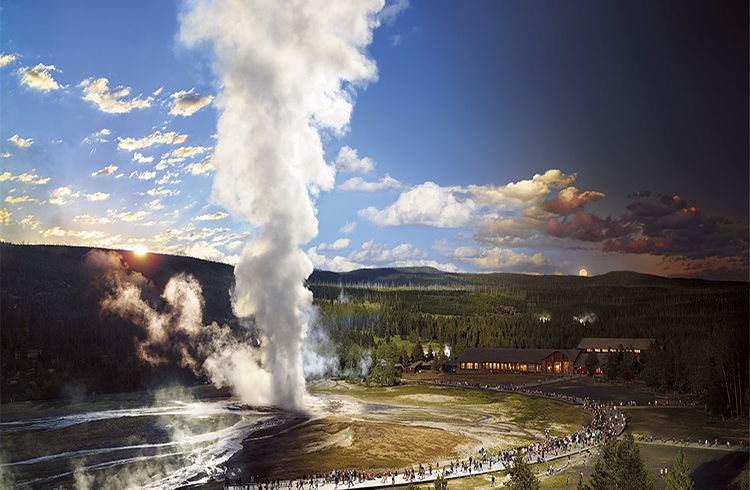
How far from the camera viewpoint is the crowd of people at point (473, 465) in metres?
54.5

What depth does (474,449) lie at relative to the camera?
69.4 m

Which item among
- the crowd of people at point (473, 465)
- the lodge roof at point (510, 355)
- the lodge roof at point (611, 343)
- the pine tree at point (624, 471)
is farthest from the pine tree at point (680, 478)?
the lodge roof at point (611, 343)

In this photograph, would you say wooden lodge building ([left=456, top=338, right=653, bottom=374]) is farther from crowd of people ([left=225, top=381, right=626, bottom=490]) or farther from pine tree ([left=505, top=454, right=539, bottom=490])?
pine tree ([left=505, top=454, right=539, bottom=490])

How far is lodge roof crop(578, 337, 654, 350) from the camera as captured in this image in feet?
572

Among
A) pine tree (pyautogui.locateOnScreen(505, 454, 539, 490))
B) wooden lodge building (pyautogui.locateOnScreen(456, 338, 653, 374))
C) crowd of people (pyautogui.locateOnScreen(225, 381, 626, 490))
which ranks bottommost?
crowd of people (pyautogui.locateOnScreen(225, 381, 626, 490))

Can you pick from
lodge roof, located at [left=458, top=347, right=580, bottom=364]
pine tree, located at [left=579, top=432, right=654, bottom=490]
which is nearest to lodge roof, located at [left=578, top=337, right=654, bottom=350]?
lodge roof, located at [left=458, top=347, right=580, bottom=364]

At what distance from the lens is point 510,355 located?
171 meters

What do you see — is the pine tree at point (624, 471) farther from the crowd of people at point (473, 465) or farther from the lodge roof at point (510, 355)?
the lodge roof at point (510, 355)

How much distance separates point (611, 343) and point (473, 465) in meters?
135

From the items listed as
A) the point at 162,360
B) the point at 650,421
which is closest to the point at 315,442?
the point at 650,421

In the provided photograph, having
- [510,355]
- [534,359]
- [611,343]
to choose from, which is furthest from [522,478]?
[611,343]

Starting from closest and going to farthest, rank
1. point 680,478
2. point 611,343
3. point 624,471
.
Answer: point 680,478, point 624,471, point 611,343

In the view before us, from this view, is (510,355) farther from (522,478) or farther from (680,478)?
(522,478)

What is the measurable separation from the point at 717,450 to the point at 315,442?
46.4m
